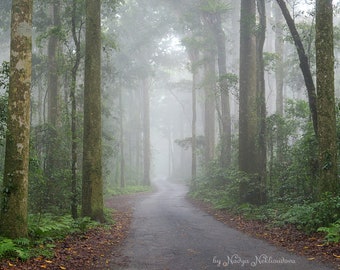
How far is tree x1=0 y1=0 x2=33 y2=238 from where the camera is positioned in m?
7.57

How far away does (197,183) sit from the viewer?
2809 cm

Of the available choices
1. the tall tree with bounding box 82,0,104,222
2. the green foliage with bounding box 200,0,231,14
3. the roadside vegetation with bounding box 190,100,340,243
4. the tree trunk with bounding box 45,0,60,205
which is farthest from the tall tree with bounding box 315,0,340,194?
the green foliage with bounding box 200,0,231,14

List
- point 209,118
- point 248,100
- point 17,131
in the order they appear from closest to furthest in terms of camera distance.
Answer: point 17,131 < point 248,100 < point 209,118

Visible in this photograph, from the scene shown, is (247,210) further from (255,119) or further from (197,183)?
(197,183)

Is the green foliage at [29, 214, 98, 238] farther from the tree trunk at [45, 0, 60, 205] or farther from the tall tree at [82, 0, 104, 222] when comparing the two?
the tree trunk at [45, 0, 60, 205]

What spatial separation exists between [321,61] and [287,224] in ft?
15.4

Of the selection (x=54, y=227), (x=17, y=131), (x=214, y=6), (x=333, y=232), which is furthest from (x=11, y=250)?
(x=214, y=6)

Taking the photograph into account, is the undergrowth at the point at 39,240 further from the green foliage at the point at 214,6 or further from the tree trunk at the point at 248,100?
the green foliage at the point at 214,6

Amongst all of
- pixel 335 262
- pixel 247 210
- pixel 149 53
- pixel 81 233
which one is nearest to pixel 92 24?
pixel 81 233

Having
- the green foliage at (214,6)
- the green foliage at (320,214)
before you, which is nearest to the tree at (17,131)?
the green foliage at (320,214)

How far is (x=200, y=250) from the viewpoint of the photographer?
8.53 metres

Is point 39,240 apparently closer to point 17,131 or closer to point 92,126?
point 17,131

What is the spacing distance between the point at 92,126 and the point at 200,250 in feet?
19.1

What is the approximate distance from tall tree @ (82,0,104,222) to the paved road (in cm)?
165
